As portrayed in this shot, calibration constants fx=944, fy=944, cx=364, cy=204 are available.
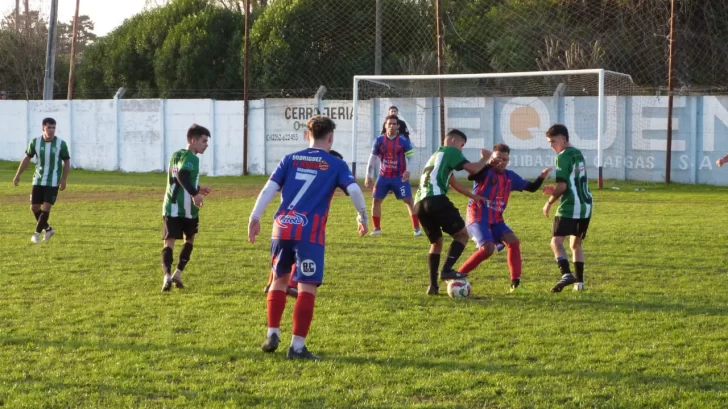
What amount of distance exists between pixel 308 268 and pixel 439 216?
2.67 metres

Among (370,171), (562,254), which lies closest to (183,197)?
(562,254)

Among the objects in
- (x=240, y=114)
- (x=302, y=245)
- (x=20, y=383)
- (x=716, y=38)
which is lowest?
(x=20, y=383)

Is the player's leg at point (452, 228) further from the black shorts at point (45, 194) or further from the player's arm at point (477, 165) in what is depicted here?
the black shorts at point (45, 194)

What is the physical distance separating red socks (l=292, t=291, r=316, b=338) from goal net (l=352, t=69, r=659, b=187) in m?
15.2

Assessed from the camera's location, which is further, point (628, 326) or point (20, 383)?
point (628, 326)

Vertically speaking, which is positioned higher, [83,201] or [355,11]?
[355,11]

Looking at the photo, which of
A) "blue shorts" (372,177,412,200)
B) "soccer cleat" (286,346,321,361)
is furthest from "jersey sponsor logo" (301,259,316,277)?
"blue shorts" (372,177,412,200)

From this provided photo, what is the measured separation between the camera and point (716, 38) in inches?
1088

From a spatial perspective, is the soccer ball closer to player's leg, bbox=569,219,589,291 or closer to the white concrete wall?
player's leg, bbox=569,219,589,291

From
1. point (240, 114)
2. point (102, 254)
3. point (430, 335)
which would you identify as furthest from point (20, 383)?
point (240, 114)

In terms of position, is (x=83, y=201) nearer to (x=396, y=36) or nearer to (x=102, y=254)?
(x=102, y=254)

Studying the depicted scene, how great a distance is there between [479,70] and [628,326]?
79.1 feet

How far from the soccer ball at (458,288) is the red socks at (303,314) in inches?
95.8

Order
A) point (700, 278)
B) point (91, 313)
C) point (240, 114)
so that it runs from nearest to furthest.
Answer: point (91, 313)
point (700, 278)
point (240, 114)
